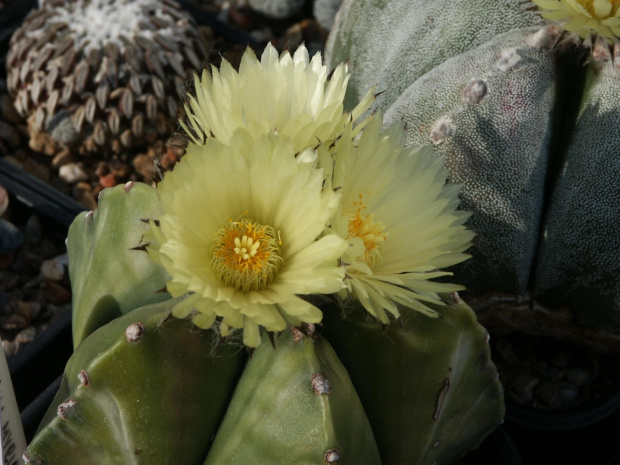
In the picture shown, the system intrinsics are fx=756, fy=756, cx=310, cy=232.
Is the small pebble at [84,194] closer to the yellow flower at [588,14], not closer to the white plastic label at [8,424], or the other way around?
the white plastic label at [8,424]

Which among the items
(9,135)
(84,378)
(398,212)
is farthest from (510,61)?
(9,135)

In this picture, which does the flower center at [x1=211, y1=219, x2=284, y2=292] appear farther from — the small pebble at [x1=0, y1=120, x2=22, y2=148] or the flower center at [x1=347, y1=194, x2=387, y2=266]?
the small pebble at [x1=0, y1=120, x2=22, y2=148]

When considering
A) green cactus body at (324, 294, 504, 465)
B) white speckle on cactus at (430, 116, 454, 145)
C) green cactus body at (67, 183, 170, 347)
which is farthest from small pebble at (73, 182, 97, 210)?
green cactus body at (324, 294, 504, 465)

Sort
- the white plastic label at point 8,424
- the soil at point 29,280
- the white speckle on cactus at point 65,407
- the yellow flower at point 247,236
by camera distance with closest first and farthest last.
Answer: the yellow flower at point 247,236 → the white speckle on cactus at point 65,407 → the white plastic label at point 8,424 → the soil at point 29,280

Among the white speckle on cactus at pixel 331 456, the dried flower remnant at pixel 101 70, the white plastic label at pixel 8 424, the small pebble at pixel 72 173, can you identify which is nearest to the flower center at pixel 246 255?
the white speckle on cactus at pixel 331 456

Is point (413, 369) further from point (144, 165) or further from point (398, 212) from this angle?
point (144, 165)

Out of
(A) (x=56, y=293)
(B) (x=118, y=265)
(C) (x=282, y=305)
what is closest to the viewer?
(C) (x=282, y=305)
